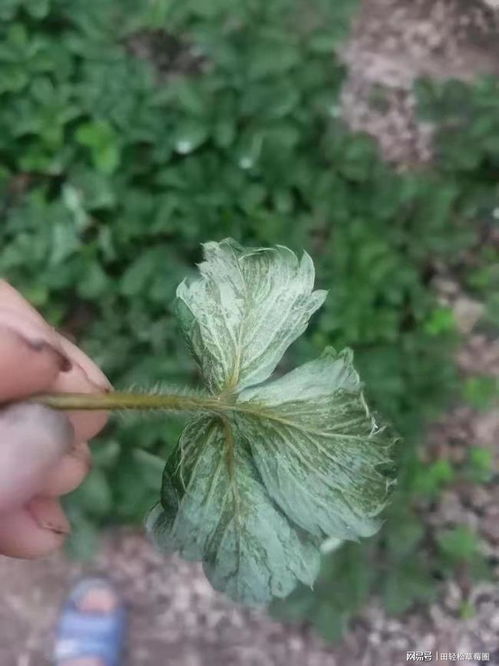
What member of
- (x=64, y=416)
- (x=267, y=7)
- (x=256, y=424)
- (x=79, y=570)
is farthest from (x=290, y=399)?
(x=79, y=570)

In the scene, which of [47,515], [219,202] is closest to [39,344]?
[47,515]

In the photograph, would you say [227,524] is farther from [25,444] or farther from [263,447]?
[25,444]

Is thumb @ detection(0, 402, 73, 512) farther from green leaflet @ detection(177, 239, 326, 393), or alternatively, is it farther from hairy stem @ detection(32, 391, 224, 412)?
green leaflet @ detection(177, 239, 326, 393)

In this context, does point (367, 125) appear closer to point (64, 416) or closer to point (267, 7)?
point (267, 7)

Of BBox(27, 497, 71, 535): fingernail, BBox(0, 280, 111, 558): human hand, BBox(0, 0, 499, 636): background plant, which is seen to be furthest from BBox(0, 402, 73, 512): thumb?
BBox(0, 0, 499, 636): background plant

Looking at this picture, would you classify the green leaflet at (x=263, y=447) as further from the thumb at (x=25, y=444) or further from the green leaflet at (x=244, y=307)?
the thumb at (x=25, y=444)
